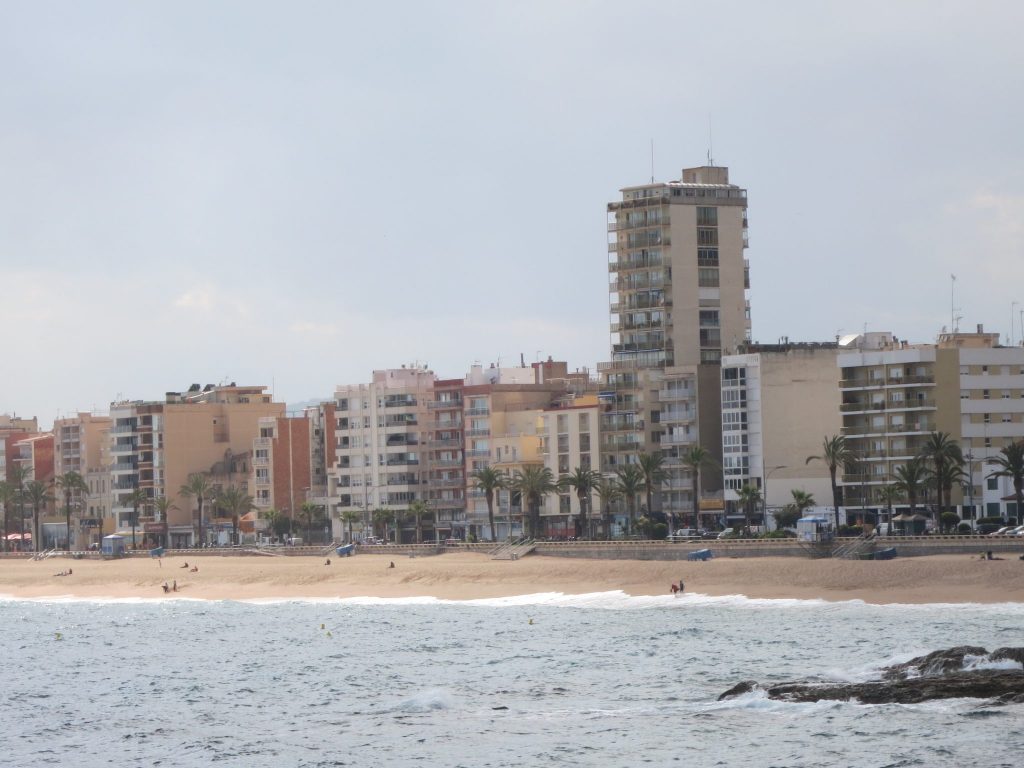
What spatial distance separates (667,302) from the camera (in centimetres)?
14412

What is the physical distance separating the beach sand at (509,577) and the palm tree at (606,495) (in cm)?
1667

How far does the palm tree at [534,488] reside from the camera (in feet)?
452

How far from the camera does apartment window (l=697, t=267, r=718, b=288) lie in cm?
14500

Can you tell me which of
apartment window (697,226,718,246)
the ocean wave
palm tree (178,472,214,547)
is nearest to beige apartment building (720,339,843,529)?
apartment window (697,226,718,246)

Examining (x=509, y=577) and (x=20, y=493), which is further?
(x=20, y=493)

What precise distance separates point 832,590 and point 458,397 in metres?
73.6

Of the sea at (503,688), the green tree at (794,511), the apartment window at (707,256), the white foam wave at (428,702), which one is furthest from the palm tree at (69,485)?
the white foam wave at (428,702)

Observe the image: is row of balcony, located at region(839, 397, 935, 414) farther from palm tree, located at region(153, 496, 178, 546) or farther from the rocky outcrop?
palm tree, located at region(153, 496, 178, 546)

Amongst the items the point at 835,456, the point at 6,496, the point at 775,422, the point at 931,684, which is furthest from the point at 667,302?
the point at 931,684

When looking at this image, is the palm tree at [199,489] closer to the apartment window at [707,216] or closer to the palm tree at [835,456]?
the apartment window at [707,216]

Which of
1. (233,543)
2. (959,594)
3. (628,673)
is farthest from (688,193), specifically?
(628,673)

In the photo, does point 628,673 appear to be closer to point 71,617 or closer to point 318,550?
point 71,617

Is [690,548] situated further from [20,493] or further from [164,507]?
[20,493]

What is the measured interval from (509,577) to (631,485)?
23664 mm
